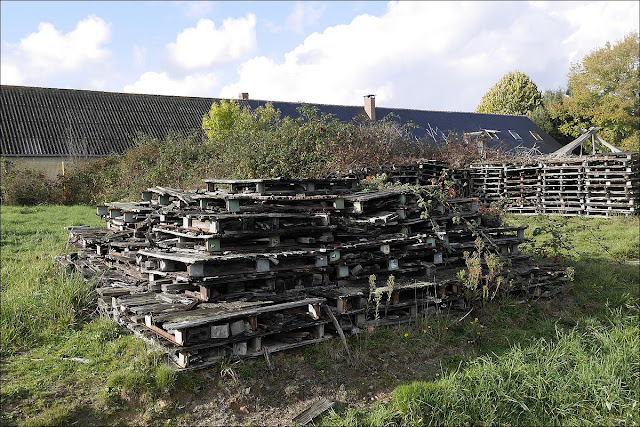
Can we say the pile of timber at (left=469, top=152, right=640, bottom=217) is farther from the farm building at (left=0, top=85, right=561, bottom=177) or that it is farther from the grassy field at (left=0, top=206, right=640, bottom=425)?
the grassy field at (left=0, top=206, right=640, bottom=425)

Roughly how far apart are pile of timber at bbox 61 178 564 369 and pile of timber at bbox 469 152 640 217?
7.49 meters

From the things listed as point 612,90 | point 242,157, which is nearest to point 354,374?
→ point 242,157

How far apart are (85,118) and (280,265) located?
70.8 feet

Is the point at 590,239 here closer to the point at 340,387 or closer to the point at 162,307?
the point at 340,387

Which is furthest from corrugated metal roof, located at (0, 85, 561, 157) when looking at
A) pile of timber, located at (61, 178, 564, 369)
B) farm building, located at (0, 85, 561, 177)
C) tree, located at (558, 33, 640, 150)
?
pile of timber, located at (61, 178, 564, 369)

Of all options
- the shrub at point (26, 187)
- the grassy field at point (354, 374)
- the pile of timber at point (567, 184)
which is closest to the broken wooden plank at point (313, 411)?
the grassy field at point (354, 374)

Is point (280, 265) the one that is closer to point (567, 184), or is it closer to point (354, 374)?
point (354, 374)

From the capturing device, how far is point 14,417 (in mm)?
4375

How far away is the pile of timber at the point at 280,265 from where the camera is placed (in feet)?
17.1

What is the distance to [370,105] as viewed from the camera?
32.6 meters

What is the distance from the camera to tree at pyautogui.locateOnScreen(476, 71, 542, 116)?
41.7m

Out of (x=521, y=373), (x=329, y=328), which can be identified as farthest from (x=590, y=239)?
(x=329, y=328)

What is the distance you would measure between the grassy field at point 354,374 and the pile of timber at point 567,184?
8.47 m

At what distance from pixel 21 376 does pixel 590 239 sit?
1124 centimetres
